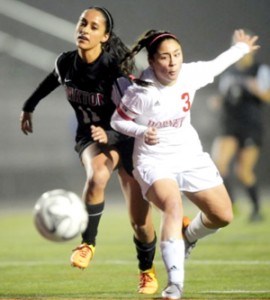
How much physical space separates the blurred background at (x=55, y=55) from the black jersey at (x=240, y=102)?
120 cm

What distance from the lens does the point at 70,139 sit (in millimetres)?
15289

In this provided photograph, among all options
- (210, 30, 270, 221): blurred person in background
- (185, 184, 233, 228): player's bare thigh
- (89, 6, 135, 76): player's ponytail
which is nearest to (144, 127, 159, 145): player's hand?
(185, 184, 233, 228): player's bare thigh

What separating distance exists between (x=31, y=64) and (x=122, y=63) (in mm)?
8786

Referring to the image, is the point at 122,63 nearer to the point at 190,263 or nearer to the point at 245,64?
the point at 190,263

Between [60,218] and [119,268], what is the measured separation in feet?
6.17

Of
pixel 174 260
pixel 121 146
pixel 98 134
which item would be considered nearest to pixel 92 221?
pixel 121 146

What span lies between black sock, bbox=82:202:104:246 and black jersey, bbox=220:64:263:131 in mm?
6309

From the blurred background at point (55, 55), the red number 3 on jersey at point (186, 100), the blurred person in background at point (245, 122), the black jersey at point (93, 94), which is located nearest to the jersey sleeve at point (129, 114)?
the red number 3 on jersey at point (186, 100)

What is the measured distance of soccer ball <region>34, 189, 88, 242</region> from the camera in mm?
6754

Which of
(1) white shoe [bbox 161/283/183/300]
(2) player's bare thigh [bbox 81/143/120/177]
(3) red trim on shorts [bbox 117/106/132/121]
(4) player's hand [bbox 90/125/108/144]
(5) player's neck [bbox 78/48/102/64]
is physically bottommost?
(1) white shoe [bbox 161/283/183/300]

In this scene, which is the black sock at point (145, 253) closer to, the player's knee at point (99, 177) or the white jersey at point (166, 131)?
the player's knee at point (99, 177)

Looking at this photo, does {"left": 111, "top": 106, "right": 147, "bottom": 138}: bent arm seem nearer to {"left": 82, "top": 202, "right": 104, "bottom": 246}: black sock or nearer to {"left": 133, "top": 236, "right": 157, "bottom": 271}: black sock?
{"left": 82, "top": 202, "right": 104, "bottom": 246}: black sock

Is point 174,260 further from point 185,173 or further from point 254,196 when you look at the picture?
point 254,196

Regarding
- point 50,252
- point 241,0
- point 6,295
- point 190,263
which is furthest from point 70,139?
point 6,295
